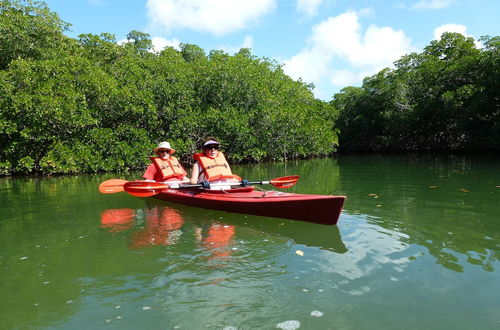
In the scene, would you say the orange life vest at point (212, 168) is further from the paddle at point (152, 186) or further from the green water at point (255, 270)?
the green water at point (255, 270)

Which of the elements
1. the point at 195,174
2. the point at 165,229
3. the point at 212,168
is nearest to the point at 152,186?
the point at 195,174

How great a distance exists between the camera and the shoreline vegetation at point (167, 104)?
15.9m

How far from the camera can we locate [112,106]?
17.9 metres

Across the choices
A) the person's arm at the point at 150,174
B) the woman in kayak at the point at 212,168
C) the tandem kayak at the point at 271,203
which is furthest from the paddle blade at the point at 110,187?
the woman in kayak at the point at 212,168

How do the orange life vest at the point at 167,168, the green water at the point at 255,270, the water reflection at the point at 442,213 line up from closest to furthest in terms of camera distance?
the green water at the point at 255,270, the water reflection at the point at 442,213, the orange life vest at the point at 167,168

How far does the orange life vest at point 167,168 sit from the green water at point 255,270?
1.40 metres

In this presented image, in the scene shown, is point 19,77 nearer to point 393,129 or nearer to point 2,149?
point 2,149

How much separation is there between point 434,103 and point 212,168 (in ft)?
82.4

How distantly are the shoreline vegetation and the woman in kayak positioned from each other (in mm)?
11056

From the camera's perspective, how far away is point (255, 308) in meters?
2.96

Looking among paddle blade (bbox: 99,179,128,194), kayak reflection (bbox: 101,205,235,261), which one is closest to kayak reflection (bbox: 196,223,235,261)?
kayak reflection (bbox: 101,205,235,261)

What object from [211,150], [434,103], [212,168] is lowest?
[212,168]

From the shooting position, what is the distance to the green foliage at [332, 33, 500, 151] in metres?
22.8

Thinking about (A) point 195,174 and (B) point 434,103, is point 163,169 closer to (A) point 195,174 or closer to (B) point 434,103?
(A) point 195,174
